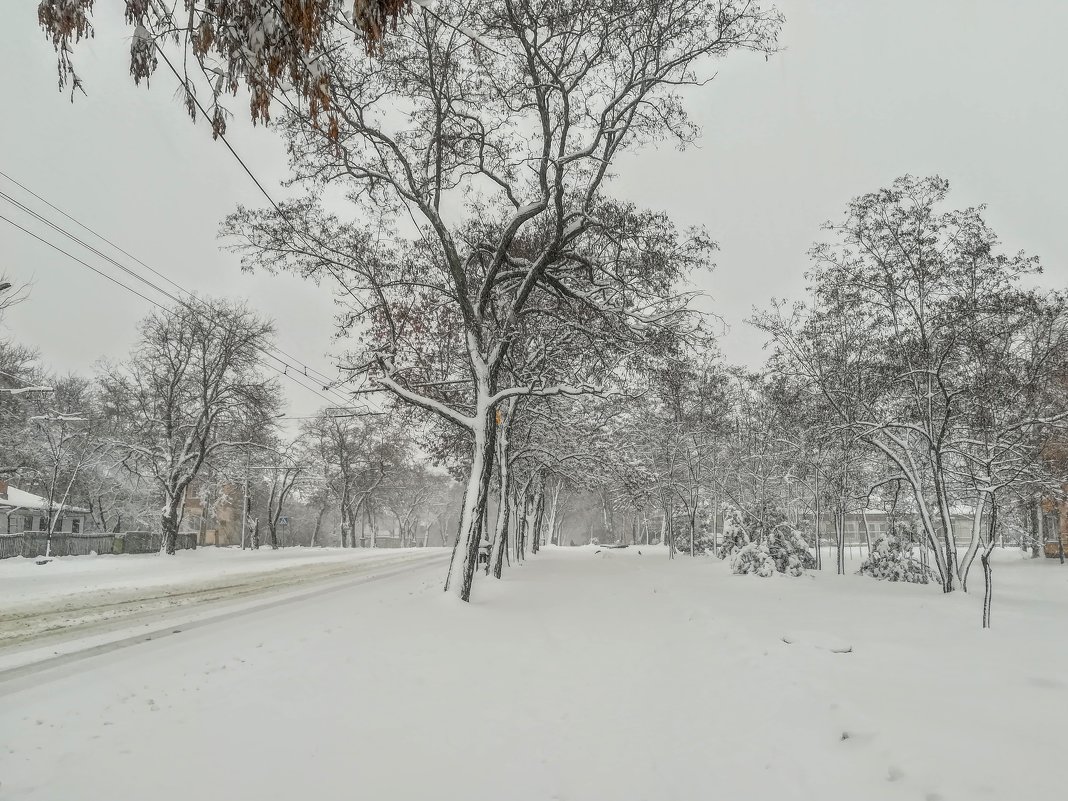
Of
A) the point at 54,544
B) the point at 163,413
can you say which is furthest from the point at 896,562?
the point at 54,544

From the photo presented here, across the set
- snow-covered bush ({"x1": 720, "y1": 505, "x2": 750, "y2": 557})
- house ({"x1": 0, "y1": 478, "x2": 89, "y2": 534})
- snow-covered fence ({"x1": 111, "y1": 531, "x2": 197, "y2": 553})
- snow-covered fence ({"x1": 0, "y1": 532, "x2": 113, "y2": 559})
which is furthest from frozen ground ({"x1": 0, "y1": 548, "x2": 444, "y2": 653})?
snow-covered bush ({"x1": 720, "y1": 505, "x2": 750, "y2": 557})

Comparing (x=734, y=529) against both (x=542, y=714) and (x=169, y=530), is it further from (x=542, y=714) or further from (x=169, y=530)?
(x=169, y=530)

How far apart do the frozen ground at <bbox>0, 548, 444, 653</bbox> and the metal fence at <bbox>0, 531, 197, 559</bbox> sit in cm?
611

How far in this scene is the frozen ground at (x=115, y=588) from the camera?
9.93 meters

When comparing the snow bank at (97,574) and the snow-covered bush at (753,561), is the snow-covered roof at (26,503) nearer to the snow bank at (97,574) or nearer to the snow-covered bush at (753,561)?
the snow bank at (97,574)

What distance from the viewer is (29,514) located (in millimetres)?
39531

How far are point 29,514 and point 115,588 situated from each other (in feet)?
108

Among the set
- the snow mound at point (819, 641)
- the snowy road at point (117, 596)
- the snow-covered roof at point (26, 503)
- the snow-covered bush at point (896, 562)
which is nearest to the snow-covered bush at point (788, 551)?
the snow-covered bush at point (896, 562)

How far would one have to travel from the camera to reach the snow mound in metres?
7.48

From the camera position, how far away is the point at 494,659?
712 centimetres

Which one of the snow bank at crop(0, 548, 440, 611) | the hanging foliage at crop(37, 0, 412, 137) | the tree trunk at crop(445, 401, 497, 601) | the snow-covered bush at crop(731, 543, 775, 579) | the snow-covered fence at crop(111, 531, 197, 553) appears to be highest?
the hanging foliage at crop(37, 0, 412, 137)

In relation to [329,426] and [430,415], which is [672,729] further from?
[329,426]

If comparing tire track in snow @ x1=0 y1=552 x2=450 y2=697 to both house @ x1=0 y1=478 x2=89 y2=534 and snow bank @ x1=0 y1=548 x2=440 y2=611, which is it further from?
house @ x1=0 y1=478 x2=89 y2=534

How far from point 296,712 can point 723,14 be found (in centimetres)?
1185
